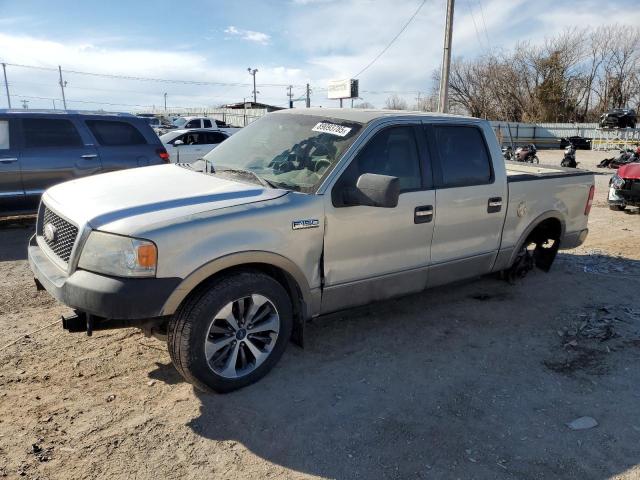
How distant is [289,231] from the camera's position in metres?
3.33

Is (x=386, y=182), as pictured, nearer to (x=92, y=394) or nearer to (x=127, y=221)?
(x=127, y=221)

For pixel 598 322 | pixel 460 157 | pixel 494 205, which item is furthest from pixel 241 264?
pixel 598 322

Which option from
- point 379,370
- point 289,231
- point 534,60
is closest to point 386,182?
point 289,231

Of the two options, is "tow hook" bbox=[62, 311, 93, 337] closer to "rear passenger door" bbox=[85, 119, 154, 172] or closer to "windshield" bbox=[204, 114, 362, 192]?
"windshield" bbox=[204, 114, 362, 192]

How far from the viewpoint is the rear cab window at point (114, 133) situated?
7.80m

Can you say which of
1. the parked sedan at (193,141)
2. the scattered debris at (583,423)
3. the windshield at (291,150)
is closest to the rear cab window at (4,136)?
the windshield at (291,150)

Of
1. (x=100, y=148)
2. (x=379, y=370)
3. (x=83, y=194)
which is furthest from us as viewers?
(x=100, y=148)

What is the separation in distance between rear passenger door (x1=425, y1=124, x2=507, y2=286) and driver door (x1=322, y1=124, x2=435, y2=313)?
0.46ft

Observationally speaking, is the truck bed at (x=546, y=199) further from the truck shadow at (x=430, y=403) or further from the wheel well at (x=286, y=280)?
the wheel well at (x=286, y=280)

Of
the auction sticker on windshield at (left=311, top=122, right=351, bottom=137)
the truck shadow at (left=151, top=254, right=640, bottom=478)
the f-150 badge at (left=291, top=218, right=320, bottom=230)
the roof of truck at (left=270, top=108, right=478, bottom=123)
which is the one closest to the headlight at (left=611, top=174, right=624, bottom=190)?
the truck shadow at (left=151, top=254, right=640, bottom=478)

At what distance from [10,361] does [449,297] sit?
157 inches

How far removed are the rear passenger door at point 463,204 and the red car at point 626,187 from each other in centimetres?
692

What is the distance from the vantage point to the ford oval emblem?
132 inches

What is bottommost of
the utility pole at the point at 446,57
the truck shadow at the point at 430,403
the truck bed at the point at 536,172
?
the truck shadow at the point at 430,403
